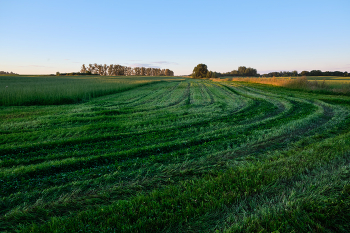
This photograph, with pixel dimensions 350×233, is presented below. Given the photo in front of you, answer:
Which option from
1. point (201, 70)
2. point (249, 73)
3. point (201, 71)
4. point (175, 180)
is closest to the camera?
point (175, 180)

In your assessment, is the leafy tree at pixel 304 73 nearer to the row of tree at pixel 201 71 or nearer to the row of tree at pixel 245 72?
the row of tree at pixel 245 72

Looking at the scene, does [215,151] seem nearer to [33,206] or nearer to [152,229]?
[152,229]

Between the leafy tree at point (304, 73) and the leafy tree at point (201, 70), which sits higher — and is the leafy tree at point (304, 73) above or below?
below

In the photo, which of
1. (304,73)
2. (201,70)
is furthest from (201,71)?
(304,73)


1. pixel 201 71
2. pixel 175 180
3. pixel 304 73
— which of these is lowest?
pixel 175 180

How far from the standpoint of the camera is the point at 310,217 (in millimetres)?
2541

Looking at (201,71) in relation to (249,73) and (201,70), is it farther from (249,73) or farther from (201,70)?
(249,73)

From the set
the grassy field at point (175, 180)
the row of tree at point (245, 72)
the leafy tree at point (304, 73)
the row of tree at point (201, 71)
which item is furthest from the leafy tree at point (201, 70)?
the grassy field at point (175, 180)

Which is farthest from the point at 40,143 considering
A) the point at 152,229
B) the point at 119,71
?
the point at 119,71

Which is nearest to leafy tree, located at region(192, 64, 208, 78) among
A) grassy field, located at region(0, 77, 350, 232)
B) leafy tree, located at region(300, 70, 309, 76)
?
leafy tree, located at region(300, 70, 309, 76)

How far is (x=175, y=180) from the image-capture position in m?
3.76

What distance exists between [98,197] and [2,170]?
278 cm

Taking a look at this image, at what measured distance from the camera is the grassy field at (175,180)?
2.57 meters

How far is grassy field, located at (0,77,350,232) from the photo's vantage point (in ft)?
8.43
